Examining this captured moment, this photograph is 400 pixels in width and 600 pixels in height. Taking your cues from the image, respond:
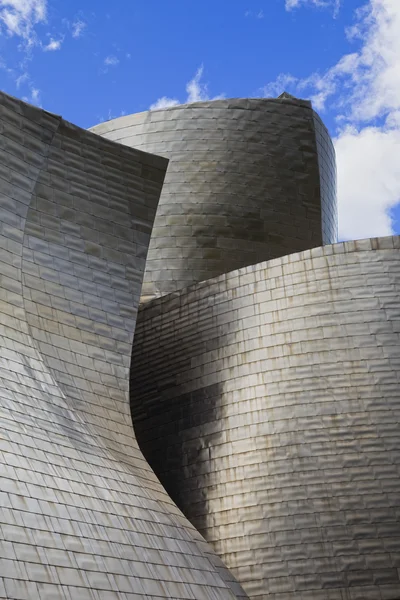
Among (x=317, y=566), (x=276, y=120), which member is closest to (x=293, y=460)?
(x=317, y=566)

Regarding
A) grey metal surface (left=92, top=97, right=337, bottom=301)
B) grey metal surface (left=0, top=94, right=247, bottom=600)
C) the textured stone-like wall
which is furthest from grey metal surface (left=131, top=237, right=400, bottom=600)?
the textured stone-like wall

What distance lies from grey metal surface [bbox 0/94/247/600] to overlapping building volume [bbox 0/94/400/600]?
3 cm

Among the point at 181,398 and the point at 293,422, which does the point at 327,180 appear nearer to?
the point at 181,398

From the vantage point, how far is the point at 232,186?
797 inches

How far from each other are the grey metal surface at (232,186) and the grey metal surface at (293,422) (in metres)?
3.56

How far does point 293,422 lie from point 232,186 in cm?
786

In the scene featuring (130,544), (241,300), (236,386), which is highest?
(241,300)

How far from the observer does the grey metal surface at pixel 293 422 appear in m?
13.0

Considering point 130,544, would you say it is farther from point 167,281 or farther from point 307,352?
point 167,281

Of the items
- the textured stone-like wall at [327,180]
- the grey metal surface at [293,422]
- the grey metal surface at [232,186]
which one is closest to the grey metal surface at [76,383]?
the grey metal surface at [293,422]

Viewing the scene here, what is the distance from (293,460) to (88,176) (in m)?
5.92

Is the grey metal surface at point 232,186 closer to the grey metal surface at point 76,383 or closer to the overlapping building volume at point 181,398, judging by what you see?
the overlapping building volume at point 181,398

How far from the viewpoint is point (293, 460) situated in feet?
45.0

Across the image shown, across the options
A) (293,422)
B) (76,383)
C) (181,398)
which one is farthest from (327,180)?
(76,383)
